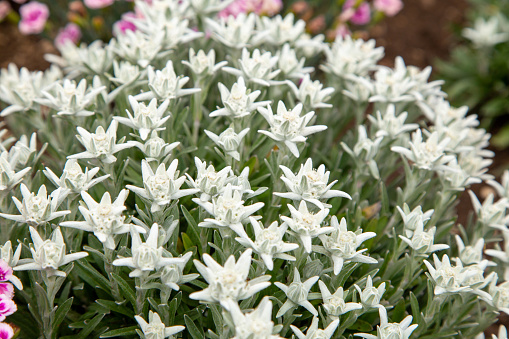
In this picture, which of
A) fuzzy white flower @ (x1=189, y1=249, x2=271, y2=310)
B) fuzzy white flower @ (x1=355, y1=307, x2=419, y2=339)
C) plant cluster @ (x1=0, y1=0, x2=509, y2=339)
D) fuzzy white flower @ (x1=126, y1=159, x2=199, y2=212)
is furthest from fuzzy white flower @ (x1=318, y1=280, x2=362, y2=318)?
fuzzy white flower @ (x1=126, y1=159, x2=199, y2=212)

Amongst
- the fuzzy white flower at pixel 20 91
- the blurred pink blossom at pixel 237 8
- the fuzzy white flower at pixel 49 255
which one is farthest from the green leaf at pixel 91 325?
the blurred pink blossom at pixel 237 8

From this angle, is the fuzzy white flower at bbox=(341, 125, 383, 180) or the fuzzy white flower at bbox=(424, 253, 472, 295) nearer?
the fuzzy white flower at bbox=(424, 253, 472, 295)

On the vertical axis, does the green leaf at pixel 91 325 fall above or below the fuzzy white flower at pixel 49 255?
below

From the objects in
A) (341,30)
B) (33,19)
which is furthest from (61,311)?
(341,30)

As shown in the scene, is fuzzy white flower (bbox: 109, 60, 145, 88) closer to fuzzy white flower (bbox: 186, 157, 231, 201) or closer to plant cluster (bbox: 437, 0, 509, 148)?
fuzzy white flower (bbox: 186, 157, 231, 201)

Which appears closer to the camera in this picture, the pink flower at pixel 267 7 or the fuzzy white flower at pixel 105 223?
the fuzzy white flower at pixel 105 223

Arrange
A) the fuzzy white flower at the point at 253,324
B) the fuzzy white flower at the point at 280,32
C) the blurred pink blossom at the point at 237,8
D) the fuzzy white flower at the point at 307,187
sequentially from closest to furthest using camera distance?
the fuzzy white flower at the point at 253,324
the fuzzy white flower at the point at 307,187
the fuzzy white flower at the point at 280,32
the blurred pink blossom at the point at 237,8

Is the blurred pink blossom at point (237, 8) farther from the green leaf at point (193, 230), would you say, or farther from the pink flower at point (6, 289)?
the pink flower at point (6, 289)

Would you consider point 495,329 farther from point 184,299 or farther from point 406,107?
point 184,299

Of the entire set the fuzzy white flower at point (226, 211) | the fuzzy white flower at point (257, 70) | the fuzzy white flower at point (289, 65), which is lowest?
the fuzzy white flower at point (226, 211)
